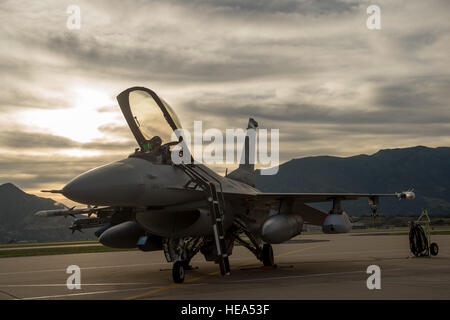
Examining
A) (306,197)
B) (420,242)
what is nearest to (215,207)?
(306,197)

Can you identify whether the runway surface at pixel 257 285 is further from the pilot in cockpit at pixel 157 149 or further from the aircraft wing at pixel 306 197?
the pilot in cockpit at pixel 157 149

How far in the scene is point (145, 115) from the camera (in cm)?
1153

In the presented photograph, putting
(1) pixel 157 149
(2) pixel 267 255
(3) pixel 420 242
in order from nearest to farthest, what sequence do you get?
(1) pixel 157 149, (2) pixel 267 255, (3) pixel 420 242

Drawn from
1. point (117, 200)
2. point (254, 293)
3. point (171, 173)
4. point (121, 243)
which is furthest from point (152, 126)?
point (254, 293)

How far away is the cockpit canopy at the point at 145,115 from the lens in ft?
37.5

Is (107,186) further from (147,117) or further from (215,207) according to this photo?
(215,207)

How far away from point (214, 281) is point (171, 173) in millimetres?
2906

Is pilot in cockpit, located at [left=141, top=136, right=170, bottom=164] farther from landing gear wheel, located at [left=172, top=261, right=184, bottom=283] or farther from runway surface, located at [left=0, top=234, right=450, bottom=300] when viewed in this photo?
runway surface, located at [left=0, top=234, right=450, bottom=300]

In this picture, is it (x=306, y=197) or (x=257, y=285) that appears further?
(x=306, y=197)

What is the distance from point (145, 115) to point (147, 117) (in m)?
0.07

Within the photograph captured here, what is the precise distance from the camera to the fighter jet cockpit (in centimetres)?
1140

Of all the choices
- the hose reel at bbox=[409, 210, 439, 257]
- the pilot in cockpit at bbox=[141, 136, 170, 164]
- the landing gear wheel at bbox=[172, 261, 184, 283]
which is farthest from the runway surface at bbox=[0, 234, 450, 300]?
the pilot in cockpit at bbox=[141, 136, 170, 164]
